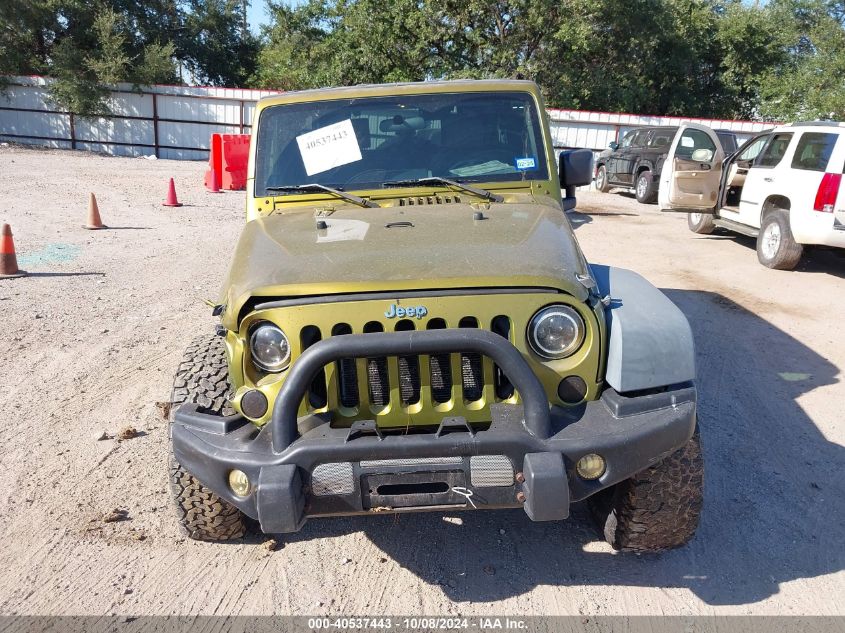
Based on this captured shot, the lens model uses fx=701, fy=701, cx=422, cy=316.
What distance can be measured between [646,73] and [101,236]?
22449mm

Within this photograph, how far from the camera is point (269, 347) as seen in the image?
266 centimetres

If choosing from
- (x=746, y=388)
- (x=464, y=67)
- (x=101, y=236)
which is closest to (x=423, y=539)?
(x=746, y=388)

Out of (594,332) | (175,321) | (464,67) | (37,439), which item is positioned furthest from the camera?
(464,67)

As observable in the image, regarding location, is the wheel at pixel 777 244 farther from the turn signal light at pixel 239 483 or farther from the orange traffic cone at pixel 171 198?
the orange traffic cone at pixel 171 198

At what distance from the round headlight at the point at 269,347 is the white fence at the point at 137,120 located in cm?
2158

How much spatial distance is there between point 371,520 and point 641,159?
14.8 metres

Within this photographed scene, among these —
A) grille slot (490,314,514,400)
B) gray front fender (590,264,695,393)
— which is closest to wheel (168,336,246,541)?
grille slot (490,314,514,400)

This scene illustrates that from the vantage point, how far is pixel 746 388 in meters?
5.01

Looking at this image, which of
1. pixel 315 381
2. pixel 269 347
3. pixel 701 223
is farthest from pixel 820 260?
pixel 269 347

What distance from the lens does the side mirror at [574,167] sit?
4.08 metres

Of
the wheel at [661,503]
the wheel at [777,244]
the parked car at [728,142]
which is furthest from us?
the parked car at [728,142]

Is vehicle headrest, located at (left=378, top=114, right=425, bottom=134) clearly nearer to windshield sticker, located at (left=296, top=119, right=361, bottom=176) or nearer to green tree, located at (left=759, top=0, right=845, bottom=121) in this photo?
windshield sticker, located at (left=296, top=119, right=361, bottom=176)

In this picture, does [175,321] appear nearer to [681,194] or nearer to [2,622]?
[2,622]

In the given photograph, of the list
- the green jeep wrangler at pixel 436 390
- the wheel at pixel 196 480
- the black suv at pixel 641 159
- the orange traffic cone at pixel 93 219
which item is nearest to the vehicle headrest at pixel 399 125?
the green jeep wrangler at pixel 436 390
